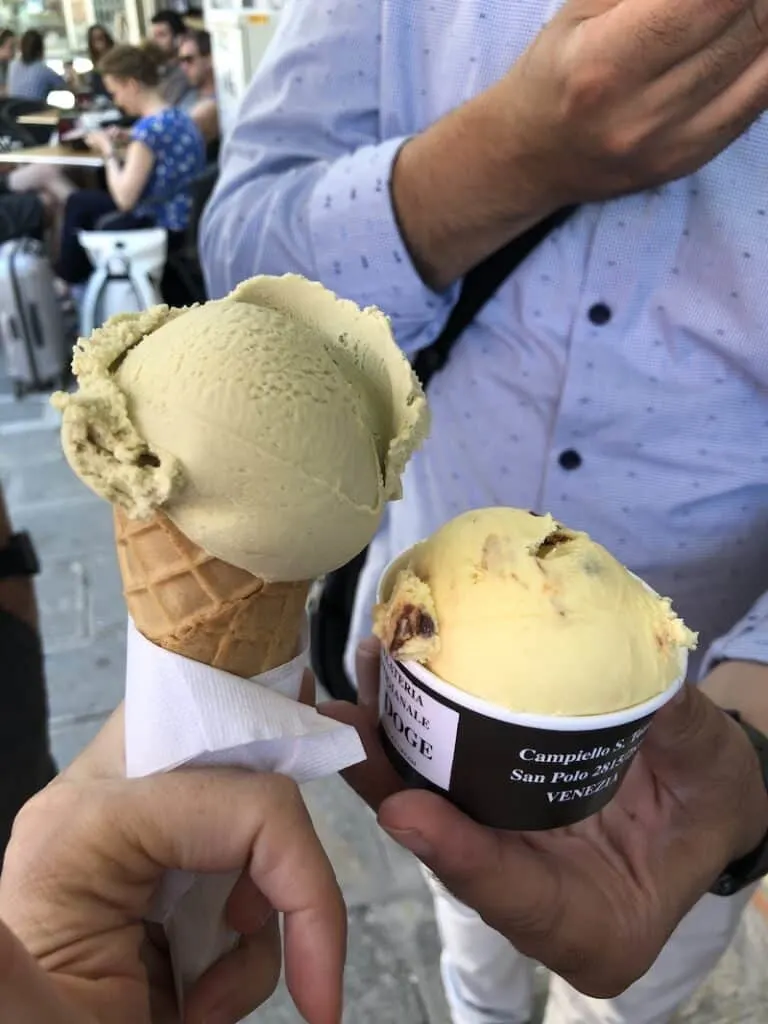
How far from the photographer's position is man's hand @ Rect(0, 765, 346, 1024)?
0.47 meters

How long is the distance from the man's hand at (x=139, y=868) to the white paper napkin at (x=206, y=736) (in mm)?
20

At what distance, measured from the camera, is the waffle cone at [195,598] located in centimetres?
52

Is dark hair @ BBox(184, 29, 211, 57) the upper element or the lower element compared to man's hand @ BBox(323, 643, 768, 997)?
upper

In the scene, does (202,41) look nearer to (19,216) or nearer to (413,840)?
(19,216)

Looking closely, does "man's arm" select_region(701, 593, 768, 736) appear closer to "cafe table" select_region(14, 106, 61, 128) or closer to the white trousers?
the white trousers

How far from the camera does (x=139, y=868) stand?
499 mm

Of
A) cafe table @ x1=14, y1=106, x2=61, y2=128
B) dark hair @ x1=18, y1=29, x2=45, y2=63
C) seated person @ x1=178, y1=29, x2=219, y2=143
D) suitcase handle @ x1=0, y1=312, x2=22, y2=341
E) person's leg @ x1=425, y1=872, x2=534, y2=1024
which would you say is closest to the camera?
person's leg @ x1=425, y1=872, x2=534, y2=1024

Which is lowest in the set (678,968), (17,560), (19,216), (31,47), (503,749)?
(678,968)

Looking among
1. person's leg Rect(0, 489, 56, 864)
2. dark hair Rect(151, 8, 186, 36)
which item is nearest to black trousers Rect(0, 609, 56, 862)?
person's leg Rect(0, 489, 56, 864)

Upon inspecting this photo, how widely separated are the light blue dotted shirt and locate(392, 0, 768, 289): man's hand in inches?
2.2

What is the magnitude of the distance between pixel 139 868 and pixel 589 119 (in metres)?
0.61

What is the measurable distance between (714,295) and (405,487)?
411 millimetres

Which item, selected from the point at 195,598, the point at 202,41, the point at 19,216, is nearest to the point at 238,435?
the point at 195,598

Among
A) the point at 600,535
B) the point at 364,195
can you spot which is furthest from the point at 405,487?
the point at 364,195
